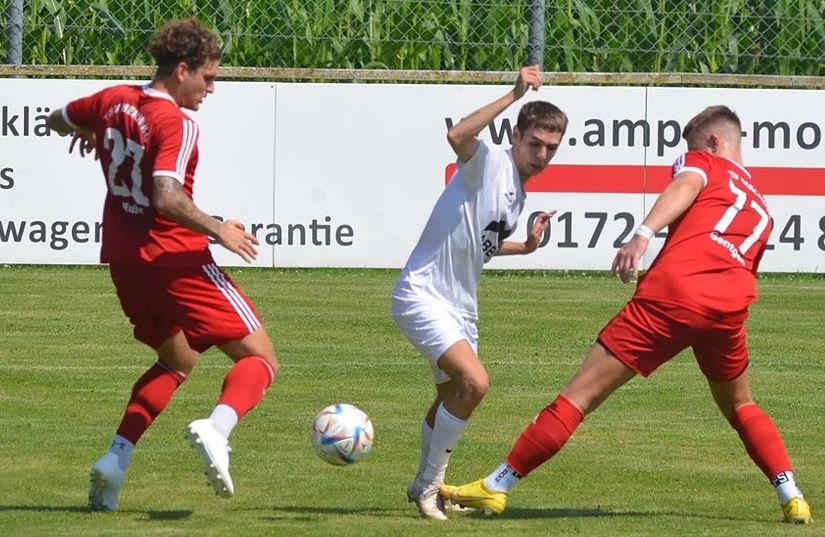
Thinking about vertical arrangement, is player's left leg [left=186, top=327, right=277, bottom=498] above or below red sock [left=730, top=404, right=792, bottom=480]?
above

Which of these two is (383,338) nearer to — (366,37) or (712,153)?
(712,153)

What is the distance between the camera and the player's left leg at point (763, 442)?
737cm

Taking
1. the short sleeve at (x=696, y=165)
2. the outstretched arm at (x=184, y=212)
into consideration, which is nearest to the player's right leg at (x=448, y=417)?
the outstretched arm at (x=184, y=212)

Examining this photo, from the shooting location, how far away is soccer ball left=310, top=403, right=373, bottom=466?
25.0 ft

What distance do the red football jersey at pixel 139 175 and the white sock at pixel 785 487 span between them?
2579 millimetres

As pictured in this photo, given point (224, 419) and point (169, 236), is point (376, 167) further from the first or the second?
point (224, 419)

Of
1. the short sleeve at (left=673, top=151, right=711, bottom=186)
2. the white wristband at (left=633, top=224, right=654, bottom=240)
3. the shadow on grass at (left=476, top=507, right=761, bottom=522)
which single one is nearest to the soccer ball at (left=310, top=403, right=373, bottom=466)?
the shadow on grass at (left=476, top=507, right=761, bottom=522)

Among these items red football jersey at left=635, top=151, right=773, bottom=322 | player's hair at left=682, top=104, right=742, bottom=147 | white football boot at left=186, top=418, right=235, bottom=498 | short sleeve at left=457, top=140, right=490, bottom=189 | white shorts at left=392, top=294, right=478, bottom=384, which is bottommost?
white football boot at left=186, top=418, right=235, bottom=498

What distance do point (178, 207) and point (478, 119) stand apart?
126 cm

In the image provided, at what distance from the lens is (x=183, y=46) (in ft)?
23.5

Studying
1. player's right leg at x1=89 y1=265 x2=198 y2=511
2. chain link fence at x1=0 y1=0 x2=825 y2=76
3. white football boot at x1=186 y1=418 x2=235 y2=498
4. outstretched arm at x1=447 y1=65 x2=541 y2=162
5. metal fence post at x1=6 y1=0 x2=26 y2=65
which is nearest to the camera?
white football boot at x1=186 y1=418 x2=235 y2=498

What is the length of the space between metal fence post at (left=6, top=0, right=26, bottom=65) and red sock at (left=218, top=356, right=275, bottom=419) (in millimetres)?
11130

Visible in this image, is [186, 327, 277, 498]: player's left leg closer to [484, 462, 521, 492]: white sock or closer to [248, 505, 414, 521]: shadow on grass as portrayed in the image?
[248, 505, 414, 521]: shadow on grass

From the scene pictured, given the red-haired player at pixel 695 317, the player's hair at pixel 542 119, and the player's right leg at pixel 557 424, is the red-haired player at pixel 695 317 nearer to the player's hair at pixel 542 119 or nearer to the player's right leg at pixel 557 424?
the player's right leg at pixel 557 424
